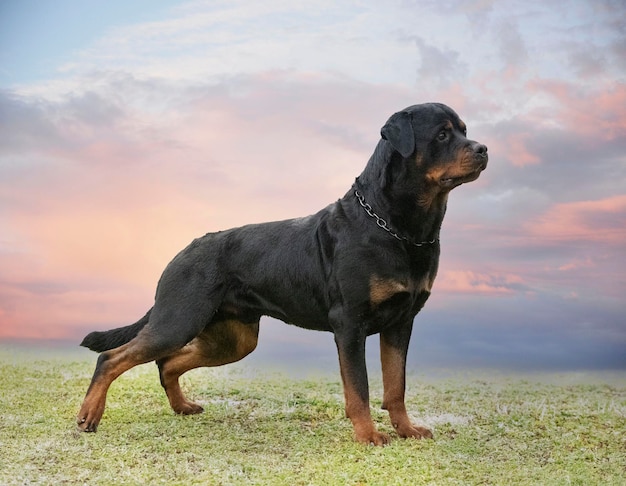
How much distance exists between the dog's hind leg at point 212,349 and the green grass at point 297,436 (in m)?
0.36

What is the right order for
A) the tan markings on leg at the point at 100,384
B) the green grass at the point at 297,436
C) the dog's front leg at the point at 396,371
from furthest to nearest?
1. the tan markings on leg at the point at 100,384
2. the dog's front leg at the point at 396,371
3. the green grass at the point at 297,436

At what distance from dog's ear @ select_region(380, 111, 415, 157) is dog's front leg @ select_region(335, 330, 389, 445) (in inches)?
45.9

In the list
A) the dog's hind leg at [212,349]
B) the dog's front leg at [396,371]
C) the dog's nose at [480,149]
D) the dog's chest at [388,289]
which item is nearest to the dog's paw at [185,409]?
the dog's hind leg at [212,349]

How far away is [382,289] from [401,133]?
966mm

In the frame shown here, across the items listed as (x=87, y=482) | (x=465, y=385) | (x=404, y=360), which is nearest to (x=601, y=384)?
(x=465, y=385)

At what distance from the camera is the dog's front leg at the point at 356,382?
16.0 ft

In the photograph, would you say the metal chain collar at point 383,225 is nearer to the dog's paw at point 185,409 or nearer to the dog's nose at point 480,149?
the dog's nose at point 480,149

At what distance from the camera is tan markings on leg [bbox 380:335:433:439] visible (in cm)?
528

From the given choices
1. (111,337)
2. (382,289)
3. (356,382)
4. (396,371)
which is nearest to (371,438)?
(356,382)

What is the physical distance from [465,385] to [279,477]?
3.54 meters

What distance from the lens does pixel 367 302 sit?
16.1 ft

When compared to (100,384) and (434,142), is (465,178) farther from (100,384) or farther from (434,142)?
(100,384)

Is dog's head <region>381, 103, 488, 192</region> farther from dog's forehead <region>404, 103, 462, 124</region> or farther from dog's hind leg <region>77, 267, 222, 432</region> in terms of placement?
dog's hind leg <region>77, 267, 222, 432</region>

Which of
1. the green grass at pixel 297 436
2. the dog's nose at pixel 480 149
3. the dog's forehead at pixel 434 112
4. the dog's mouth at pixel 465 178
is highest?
the dog's forehead at pixel 434 112
